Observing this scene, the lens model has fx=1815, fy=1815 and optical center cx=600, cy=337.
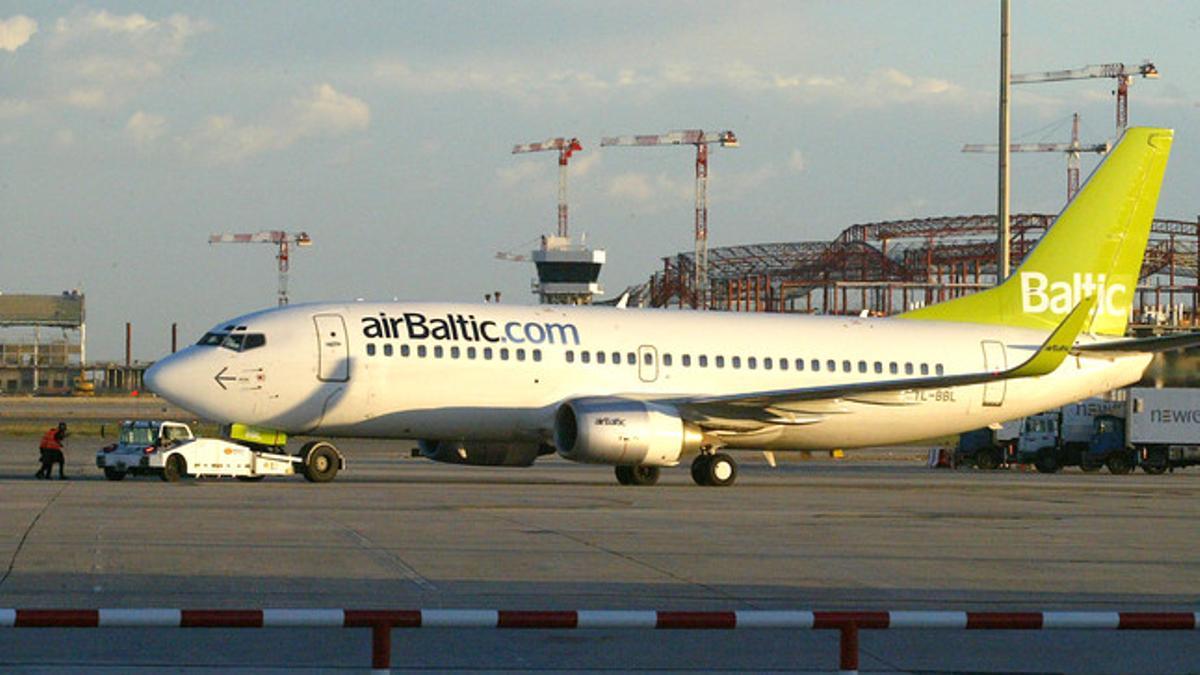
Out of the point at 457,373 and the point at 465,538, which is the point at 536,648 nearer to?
the point at 465,538

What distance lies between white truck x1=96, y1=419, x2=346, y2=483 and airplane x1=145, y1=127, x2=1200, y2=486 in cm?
28

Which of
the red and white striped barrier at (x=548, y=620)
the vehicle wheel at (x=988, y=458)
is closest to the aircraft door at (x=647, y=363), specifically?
the vehicle wheel at (x=988, y=458)

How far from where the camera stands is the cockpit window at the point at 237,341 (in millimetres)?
37156

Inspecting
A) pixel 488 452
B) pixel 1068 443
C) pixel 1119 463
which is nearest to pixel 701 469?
pixel 488 452

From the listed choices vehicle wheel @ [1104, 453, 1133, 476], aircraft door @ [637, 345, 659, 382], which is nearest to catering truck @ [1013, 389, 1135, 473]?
vehicle wheel @ [1104, 453, 1133, 476]

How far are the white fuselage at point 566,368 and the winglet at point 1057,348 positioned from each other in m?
3.11

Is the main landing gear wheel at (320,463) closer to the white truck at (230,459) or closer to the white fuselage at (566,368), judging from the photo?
the white truck at (230,459)

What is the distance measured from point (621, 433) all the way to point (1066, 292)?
47.9ft

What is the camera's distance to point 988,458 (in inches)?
2520

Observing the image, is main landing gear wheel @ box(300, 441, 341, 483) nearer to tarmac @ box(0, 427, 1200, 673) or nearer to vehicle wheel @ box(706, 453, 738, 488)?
tarmac @ box(0, 427, 1200, 673)

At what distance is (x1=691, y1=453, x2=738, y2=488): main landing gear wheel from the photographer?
129 feet

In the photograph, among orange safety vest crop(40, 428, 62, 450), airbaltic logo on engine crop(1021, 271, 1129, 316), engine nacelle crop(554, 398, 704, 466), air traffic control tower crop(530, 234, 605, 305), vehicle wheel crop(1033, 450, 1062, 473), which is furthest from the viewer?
air traffic control tower crop(530, 234, 605, 305)

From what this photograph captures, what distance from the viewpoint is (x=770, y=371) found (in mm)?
41281

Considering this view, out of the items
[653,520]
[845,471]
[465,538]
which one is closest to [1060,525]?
[653,520]
